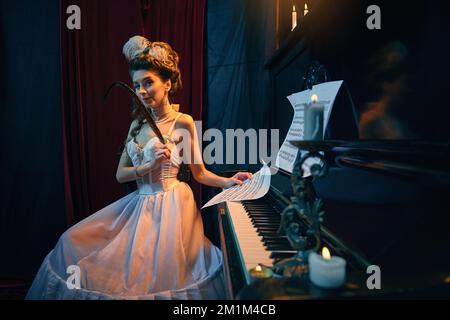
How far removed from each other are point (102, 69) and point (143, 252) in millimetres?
1717

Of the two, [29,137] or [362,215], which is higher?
[29,137]

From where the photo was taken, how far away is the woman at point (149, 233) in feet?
3.53

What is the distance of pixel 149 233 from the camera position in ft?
4.02

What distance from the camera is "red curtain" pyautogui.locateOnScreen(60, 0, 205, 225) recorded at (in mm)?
2350

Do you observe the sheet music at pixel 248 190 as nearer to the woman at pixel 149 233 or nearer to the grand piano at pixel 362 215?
the woman at pixel 149 233

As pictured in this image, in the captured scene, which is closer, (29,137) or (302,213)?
(302,213)

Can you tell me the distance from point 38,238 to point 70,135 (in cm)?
85

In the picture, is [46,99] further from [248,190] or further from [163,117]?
[248,190]

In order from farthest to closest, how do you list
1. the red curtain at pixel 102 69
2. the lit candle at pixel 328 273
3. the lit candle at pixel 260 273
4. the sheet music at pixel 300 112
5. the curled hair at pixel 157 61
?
the red curtain at pixel 102 69, the curled hair at pixel 157 61, the sheet music at pixel 300 112, the lit candle at pixel 260 273, the lit candle at pixel 328 273

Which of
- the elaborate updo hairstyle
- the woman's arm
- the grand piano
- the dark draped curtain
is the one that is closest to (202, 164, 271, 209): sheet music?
the woman's arm

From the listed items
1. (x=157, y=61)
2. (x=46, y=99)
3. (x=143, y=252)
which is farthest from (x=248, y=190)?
(x=46, y=99)

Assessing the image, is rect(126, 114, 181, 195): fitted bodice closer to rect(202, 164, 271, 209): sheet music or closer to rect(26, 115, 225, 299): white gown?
rect(26, 115, 225, 299): white gown

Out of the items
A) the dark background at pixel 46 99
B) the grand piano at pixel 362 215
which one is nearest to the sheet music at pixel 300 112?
the grand piano at pixel 362 215

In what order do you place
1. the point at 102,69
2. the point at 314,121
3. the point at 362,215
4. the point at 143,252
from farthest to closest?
1. the point at 102,69
2. the point at 143,252
3. the point at 362,215
4. the point at 314,121
